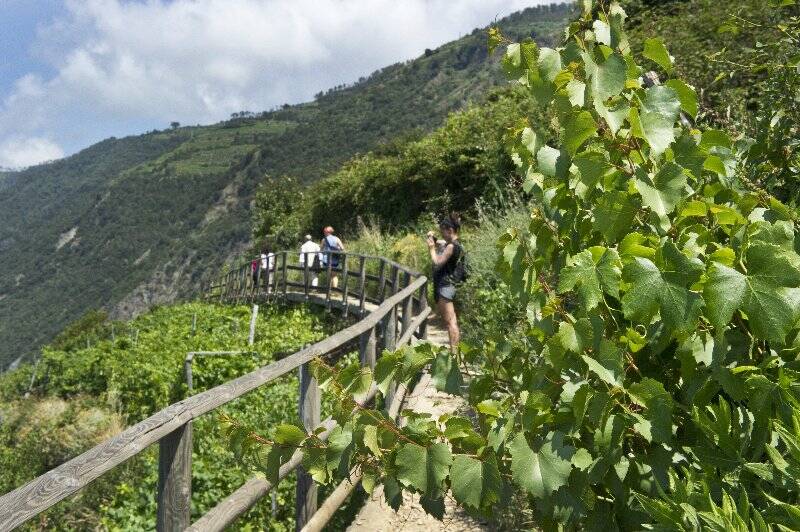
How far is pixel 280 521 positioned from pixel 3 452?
9249 mm

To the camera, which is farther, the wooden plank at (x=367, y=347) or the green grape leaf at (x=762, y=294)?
the wooden plank at (x=367, y=347)

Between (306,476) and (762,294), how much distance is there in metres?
2.85

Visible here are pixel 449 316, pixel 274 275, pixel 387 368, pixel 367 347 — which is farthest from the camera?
pixel 274 275

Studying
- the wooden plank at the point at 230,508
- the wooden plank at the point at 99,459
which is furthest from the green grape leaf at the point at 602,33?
the wooden plank at the point at 230,508

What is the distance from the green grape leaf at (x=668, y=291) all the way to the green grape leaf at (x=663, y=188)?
157 millimetres

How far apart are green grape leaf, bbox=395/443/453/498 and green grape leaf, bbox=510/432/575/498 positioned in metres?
0.16

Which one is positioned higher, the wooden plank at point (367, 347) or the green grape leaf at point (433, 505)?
the green grape leaf at point (433, 505)

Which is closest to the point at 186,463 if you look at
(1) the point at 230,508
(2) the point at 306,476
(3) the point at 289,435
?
(1) the point at 230,508

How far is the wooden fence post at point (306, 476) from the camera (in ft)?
11.3

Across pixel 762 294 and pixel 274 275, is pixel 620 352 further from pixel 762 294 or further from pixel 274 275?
pixel 274 275

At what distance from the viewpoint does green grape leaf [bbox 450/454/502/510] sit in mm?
1347

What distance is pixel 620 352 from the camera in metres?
1.25

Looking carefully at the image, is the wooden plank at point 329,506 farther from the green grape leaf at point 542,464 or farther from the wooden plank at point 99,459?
the green grape leaf at point 542,464

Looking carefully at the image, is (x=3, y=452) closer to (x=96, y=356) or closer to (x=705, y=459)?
(x=96, y=356)
